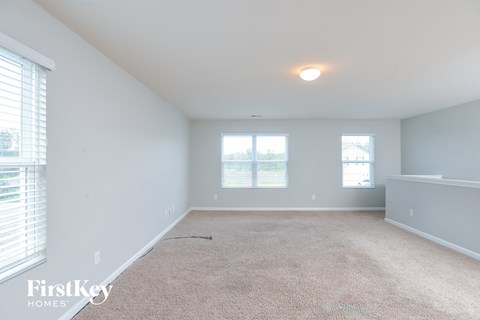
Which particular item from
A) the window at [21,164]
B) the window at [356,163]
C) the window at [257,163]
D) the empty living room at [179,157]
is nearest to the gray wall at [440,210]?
the empty living room at [179,157]

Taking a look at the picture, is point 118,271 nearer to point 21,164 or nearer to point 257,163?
point 21,164

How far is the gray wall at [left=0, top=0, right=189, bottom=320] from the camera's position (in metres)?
1.56

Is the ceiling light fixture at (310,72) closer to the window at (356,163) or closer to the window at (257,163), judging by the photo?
the window at (257,163)

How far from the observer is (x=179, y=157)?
4.89 meters

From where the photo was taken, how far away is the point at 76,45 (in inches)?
75.7

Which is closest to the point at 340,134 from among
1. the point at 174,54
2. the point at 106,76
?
the point at 174,54

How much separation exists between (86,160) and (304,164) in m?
4.87

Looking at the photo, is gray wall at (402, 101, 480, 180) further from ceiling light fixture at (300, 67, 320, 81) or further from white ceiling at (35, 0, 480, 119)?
ceiling light fixture at (300, 67, 320, 81)

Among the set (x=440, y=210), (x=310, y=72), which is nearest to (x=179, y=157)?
(x=310, y=72)

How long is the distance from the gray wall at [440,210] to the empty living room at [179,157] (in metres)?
0.02

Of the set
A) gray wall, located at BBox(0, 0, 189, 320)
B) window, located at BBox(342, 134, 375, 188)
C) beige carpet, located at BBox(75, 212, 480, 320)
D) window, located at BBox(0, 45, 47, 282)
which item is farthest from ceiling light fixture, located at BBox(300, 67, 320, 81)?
window, located at BBox(342, 134, 375, 188)

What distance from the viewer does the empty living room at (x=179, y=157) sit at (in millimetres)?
1565

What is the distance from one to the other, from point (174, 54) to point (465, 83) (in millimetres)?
3911

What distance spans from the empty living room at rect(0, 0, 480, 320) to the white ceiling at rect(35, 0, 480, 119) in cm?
2
